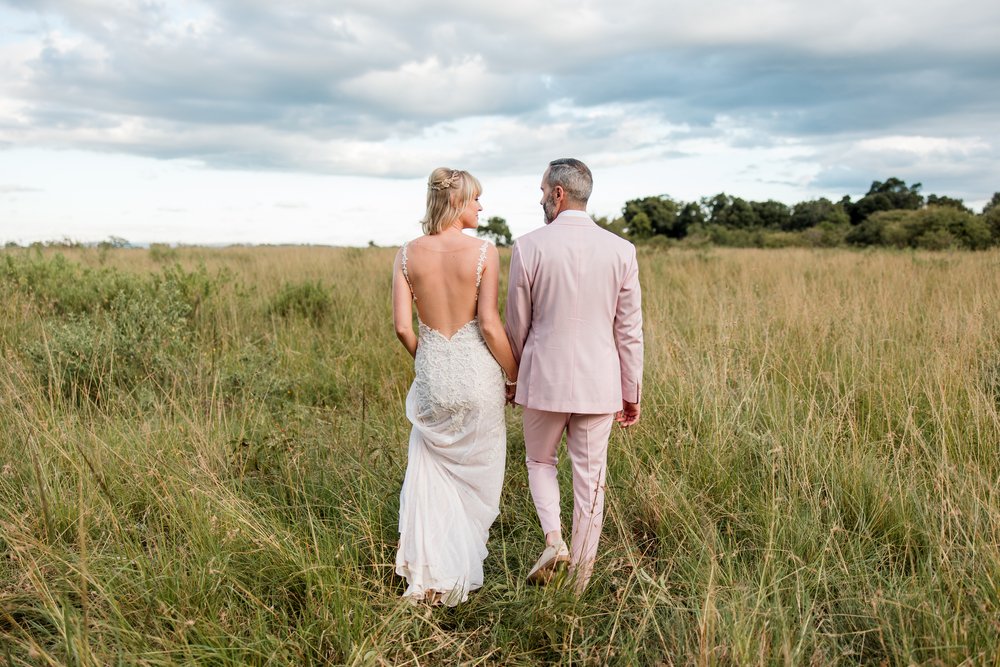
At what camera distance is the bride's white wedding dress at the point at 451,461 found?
318 cm

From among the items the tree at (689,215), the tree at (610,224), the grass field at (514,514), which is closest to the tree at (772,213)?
the tree at (689,215)

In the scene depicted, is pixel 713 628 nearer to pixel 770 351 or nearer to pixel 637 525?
pixel 637 525

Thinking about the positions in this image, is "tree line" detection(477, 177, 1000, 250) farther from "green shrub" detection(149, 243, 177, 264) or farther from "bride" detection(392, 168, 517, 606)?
"bride" detection(392, 168, 517, 606)

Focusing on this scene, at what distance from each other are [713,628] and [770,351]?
4218mm

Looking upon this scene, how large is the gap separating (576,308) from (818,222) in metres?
43.5

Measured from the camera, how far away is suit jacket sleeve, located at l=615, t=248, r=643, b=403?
317 cm

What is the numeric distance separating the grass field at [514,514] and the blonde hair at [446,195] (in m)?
1.51

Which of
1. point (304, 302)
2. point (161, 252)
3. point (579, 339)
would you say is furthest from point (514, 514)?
point (161, 252)

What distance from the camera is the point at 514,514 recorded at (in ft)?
13.1

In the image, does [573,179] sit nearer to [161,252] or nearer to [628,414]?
[628,414]

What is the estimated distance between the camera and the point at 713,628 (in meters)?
2.43

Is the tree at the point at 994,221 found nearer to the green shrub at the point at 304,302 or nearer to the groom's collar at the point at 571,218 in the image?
the green shrub at the point at 304,302

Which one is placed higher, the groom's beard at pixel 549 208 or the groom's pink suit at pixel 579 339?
the groom's beard at pixel 549 208

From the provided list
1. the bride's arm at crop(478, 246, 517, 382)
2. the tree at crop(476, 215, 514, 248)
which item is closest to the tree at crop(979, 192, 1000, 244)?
the tree at crop(476, 215, 514, 248)
